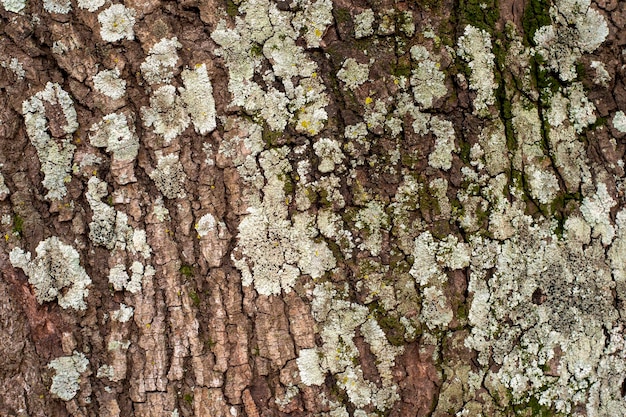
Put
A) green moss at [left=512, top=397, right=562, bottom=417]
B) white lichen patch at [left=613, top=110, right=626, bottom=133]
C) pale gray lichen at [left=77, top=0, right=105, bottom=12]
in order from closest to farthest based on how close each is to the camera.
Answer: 1. pale gray lichen at [left=77, top=0, right=105, bottom=12]
2. green moss at [left=512, top=397, right=562, bottom=417]
3. white lichen patch at [left=613, top=110, right=626, bottom=133]

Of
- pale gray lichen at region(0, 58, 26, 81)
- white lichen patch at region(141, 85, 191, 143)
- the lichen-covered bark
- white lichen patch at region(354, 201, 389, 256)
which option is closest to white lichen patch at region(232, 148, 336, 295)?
the lichen-covered bark

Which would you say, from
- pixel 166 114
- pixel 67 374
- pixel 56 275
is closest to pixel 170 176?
pixel 166 114

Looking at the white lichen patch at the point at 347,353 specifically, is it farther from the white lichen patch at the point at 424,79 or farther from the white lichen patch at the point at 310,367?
the white lichen patch at the point at 424,79

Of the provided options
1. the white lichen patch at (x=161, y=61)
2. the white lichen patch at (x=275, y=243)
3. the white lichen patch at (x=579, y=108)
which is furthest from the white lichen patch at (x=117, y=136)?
the white lichen patch at (x=579, y=108)

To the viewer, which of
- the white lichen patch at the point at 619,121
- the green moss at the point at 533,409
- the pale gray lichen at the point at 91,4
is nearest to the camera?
the pale gray lichen at the point at 91,4

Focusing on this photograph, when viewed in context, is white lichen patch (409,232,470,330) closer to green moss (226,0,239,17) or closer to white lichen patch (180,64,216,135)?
white lichen patch (180,64,216,135)

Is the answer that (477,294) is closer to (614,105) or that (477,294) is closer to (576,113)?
(576,113)
